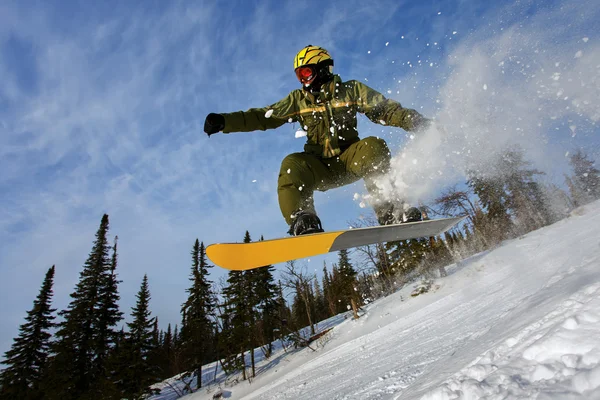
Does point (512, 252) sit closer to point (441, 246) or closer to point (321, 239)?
point (441, 246)

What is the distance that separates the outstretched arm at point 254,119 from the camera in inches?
156

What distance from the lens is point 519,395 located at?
1.15 m

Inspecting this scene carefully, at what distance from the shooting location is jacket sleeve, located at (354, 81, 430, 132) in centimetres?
407

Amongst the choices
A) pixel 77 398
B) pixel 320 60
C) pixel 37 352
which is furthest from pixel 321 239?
pixel 37 352

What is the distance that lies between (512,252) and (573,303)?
554 inches

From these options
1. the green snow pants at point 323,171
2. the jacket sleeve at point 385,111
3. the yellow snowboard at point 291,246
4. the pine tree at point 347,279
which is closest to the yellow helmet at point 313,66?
the jacket sleeve at point 385,111

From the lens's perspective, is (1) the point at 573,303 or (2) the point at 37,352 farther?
(2) the point at 37,352

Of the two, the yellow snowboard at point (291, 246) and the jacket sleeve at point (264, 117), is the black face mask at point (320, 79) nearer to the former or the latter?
the jacket sleeve at point (264, 117)

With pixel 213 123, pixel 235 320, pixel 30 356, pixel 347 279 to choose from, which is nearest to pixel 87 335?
pixel 30 356

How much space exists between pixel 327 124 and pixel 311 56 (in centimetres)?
92

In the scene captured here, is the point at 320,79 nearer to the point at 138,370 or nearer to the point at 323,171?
the point at 323,171

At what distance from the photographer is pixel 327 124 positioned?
13.8ft

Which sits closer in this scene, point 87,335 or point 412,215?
point 412,215

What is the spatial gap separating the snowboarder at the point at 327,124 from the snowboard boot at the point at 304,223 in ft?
0.44
